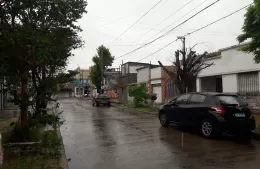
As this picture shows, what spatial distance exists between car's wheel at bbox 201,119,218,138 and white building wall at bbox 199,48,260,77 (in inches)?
304

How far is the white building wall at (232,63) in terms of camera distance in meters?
16.8

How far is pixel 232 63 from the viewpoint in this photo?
59.6ft

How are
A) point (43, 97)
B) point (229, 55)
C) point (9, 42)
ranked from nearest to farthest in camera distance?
1. point (9, 42)
2. point (43, 97)
3. point (229, 55)

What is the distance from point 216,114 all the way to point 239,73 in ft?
30.7

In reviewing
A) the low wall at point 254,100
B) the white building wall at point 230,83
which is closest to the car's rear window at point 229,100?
the low wall at point 254,100

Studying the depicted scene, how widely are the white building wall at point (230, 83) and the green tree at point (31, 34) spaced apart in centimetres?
1276

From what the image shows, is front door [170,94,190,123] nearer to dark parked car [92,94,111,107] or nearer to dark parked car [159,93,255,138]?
dark parked car [159,93,255,138]

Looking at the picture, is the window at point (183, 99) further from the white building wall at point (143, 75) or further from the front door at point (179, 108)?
the white building wall at point (143, 75)

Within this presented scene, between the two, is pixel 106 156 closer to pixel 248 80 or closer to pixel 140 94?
pixel 248 80

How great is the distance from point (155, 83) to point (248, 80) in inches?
506

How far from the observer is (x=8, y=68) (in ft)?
24.9

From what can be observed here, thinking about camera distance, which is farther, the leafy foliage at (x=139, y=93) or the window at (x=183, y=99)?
the leafy foliage at (x=139, y=93)

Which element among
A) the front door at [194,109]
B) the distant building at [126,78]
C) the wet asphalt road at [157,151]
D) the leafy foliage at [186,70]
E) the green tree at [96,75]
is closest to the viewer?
the wet asphalt road at [157,151]

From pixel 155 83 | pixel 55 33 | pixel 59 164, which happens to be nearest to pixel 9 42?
pixel 55 33
